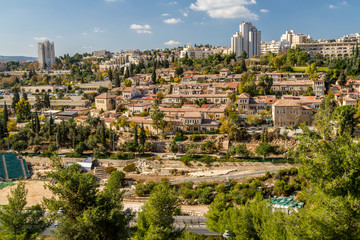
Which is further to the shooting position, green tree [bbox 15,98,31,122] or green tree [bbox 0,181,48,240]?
green tree [bbox 15,98,31,122]

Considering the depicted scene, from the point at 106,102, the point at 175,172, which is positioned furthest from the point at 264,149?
the point at 106,102

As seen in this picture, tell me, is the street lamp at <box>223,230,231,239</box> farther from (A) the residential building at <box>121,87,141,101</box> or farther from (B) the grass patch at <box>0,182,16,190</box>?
(A) the residential building at <box>121,87,141,101</box>

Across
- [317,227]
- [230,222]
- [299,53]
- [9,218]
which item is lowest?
[230,222]

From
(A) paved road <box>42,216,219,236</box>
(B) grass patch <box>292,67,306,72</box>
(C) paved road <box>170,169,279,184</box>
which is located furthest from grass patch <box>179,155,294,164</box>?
(B) grass patch <box>292,67,306,72</box>

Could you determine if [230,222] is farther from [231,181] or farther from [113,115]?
[113,115]

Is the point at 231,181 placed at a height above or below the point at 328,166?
below

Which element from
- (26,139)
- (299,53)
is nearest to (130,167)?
(26,139)

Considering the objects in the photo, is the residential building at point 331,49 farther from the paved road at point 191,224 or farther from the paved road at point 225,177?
the paved road at point 191,224
